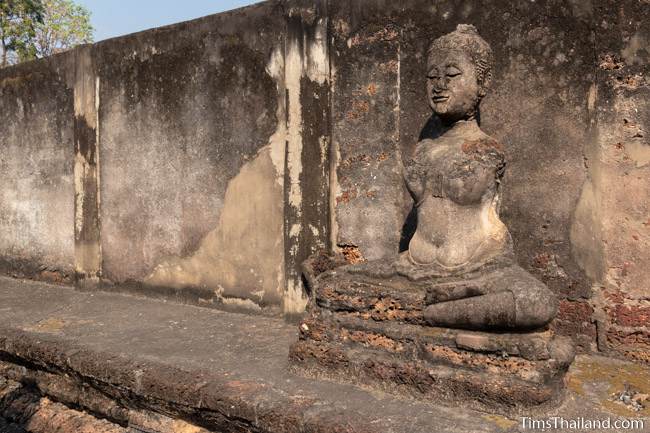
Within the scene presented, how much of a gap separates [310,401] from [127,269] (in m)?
3.22

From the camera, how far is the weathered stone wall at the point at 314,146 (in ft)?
11.0

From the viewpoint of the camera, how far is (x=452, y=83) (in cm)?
311

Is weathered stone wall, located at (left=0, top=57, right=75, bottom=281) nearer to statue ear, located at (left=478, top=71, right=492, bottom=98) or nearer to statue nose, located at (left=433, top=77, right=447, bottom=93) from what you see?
statue nose, located at (left=433, top=77, right=447, bottom=93)

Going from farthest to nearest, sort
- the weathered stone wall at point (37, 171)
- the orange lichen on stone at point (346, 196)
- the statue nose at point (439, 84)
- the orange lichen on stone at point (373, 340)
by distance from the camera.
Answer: the weathered stone wall at point (37, 171)
the orange lichen on stone at point (346, 196)
the statue nose at point (439, 84)
the orange lichen on stone at point (373, 340)

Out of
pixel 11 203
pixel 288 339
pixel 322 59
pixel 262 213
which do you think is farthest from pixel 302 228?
pixel 11 203

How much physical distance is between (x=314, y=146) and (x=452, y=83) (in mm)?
1347

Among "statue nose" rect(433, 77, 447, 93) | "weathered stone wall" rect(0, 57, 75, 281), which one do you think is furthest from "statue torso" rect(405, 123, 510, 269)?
"weathered stone wall" rect(0, 57, 75, 281)

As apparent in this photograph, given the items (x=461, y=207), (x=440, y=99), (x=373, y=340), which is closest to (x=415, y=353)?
(x=373, y=340)

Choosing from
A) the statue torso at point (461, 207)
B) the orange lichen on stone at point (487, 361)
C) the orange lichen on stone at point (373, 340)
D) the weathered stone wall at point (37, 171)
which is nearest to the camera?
the orange lichen on stone at point (487, 361)

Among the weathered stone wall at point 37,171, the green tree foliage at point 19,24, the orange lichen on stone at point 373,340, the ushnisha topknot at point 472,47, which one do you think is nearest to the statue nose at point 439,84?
the ushnisha topknot at point 472,47

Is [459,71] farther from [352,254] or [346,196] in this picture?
[352,254]

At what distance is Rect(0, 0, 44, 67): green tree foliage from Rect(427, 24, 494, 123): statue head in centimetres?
1533

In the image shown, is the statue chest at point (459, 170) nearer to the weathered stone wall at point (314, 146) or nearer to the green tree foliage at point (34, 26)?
the weathered stone wall at point (314, 146)

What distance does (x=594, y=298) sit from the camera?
→ 3434 mm
